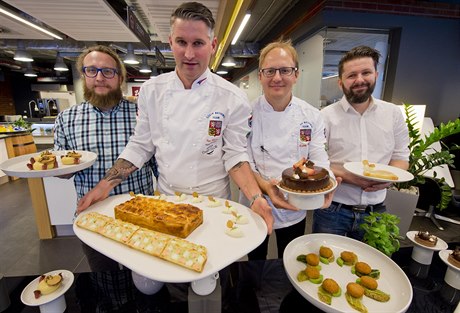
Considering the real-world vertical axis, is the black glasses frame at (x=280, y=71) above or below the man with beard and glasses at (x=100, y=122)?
above

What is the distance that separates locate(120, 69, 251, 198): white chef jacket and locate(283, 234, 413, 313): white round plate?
574 millimetres

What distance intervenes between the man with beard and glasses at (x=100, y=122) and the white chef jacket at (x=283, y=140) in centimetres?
86

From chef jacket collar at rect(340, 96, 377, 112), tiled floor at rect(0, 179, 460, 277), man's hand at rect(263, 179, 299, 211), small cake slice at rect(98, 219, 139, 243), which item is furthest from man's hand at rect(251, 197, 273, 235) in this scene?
tiled floor at rect(0, 179, 460, 277)

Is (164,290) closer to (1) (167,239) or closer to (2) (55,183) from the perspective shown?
(1) (167,239)

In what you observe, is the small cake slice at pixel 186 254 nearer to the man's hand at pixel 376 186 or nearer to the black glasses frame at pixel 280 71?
the black glasses frame at pixel 280 71

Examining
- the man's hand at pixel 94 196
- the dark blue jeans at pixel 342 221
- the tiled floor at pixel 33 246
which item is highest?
Result: the man's hand at pixel 94 196

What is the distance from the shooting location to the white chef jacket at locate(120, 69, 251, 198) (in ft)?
4.67

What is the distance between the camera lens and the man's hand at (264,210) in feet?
3.47

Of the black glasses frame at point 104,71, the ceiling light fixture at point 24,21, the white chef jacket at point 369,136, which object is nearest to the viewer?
the black glasses frame at point 104,71

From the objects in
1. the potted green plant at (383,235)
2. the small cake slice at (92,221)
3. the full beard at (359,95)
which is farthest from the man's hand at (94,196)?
the full beard at (359,95)

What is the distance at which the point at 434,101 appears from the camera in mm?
4797

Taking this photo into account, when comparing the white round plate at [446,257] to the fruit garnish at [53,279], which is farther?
the white round plate at [446,257]

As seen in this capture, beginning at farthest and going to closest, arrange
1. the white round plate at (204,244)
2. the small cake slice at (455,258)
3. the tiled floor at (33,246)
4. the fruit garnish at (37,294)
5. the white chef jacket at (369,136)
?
the tiled floor at (33,246) → the white chef jacket at (369,136) → the small cake slice at (455,258) → the fruit garnish at (37,294) → the white round plate at (204,244)

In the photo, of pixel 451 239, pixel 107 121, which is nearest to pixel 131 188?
pixel 107 121
